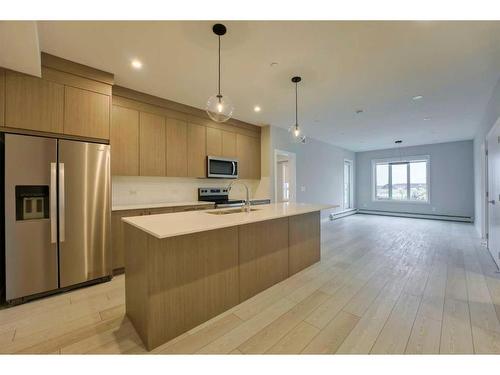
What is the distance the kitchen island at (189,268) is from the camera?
64.6 inches

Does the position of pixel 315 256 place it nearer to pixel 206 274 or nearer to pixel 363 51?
pixel 206 274

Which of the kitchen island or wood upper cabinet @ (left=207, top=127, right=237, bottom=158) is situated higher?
wood upper cabinet @ (left=207, top=127, right=237, bottom=158)

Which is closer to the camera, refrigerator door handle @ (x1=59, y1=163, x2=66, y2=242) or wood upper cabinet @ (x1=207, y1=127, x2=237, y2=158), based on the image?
refrigerator door handle @ (x1=59, y1=163, x2=66, y2=242)

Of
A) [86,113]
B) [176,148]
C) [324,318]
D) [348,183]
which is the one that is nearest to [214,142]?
[176,148]

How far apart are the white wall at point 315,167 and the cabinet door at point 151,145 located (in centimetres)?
253

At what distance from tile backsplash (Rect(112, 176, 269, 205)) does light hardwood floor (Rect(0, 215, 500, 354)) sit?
52.9 inches

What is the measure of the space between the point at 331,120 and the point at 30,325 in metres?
5.48

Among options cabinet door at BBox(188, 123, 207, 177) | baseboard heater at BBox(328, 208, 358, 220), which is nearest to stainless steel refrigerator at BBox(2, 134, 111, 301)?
cabinet door at BBox(188, 123, 207, 177)

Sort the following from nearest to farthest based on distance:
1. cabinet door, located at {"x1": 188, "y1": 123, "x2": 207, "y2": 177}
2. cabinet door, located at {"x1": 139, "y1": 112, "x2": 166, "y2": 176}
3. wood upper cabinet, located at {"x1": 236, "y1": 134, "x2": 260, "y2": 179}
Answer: cabinet door, located at {"x1": 139, "y1": 112, "x2": 166, "y2": 176}
cabinet door, located at {"x1": 188, "y1": 123, "x2": 207, "y2": 177}
wood upper cabinet, located at {"x1": 236, "y1": 134, "x2": 260, "y2": 179}

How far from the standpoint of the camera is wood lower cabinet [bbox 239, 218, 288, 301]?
7.50 ft

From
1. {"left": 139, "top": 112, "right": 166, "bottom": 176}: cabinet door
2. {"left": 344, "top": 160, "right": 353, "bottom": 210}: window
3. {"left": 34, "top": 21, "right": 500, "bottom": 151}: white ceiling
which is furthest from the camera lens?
{"left": 344, "top": 160, "right": 353, "bottom": 210}: window

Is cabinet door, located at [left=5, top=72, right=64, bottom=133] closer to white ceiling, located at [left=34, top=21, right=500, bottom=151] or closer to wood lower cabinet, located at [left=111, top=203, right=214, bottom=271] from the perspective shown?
white ceiling, located at [left=34, top=21, right=500, bottom=151]

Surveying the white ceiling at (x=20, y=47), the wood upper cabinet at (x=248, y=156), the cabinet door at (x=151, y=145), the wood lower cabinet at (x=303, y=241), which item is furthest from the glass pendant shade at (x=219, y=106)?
the wood upper cabinet at (x=248, y=156)
